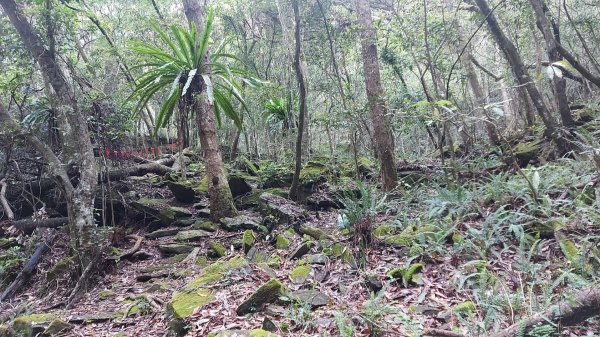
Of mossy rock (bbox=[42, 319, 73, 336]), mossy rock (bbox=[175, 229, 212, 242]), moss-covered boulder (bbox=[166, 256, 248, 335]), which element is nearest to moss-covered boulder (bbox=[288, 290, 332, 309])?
moss-covered boulder (bbox=[166, 256, 248, 335])

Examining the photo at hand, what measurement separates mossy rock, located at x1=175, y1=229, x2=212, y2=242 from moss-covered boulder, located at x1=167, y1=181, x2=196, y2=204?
56.6 inches

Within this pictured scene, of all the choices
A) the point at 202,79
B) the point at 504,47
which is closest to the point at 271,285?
the point at 202,79

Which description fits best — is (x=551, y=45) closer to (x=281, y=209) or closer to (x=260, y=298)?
(x=281, y=209)

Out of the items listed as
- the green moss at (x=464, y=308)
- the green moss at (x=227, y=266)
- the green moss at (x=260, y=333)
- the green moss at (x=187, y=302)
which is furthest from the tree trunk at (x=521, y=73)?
the green moss at (x=187, y=302)

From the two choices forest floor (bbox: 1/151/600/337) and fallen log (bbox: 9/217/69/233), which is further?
fallen log (bbox: 9/217/69/233)

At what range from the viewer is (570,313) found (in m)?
2.22

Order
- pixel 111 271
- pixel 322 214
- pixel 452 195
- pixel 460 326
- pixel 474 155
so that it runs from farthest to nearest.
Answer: pixel 474 155 < pixel 322 214 < pixel 111 271 < pixel 452 195 < pixel 460 326

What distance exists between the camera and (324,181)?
7484 mm

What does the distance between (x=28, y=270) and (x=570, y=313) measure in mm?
6587

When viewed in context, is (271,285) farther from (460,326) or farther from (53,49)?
(53,49)

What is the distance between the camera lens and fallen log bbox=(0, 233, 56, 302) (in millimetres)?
5227

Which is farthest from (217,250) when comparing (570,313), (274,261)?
(570,313)

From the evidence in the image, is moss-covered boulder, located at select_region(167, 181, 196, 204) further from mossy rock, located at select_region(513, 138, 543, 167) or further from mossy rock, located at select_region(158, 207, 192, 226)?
mossy rock, located at select_region(513, 138, 543, 167)

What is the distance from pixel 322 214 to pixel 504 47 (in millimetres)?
3792
